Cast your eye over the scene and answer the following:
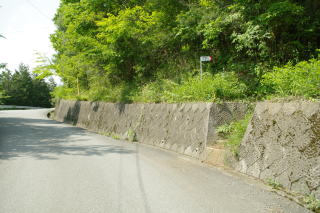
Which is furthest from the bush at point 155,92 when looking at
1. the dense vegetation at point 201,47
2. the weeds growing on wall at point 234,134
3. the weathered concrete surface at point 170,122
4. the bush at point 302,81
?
the bush at point 302,81

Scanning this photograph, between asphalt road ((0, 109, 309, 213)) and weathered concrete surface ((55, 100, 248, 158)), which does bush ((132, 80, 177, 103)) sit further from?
asphalt road ((0, 109, 309, 213))

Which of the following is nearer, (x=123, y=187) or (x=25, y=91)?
(x=123, y=187)

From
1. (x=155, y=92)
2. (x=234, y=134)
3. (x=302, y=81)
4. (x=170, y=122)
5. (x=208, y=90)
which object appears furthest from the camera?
(x=155, y=92)

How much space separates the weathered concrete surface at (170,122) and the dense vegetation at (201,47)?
44cm

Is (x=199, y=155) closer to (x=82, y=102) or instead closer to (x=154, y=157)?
(x=154, y=157)

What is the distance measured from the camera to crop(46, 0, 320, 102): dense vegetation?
25.7 ft

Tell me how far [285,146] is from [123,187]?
2.93 metres

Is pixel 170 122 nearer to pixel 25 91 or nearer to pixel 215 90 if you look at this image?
pixel 215 90

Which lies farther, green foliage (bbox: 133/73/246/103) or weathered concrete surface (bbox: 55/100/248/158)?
green foliage (bbox: 133/73/246/103)

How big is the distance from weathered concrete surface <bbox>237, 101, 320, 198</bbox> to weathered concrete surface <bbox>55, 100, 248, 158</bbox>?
65.0 inches

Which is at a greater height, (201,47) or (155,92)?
(201,47)

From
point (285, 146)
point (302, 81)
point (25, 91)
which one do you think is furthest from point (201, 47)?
point (25, 91)

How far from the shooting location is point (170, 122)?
920 cm

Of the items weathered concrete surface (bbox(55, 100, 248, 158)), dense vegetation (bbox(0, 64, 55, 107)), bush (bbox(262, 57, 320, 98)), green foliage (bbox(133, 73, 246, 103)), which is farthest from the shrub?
dense vegetation (bbox(0, 64, 55, 107))
